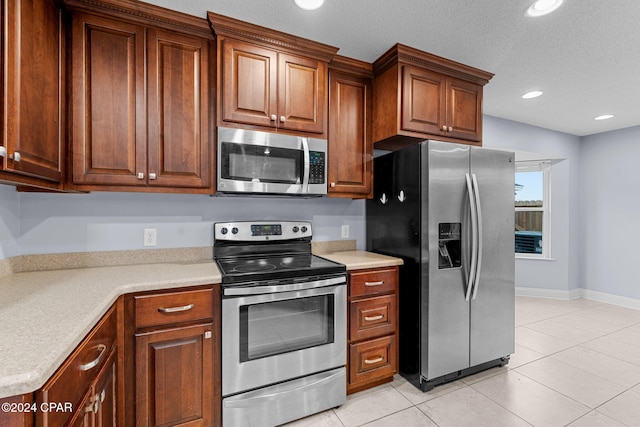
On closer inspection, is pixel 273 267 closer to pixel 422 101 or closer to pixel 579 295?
pixel 422 101

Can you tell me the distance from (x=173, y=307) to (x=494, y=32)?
252 centimetres

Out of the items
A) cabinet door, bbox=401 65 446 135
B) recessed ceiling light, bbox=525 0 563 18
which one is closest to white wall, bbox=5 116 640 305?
cabinet door, bbox=401 65 446 135

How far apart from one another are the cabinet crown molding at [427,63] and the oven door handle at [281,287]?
5.30 ft

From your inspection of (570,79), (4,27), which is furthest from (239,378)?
(570,79)

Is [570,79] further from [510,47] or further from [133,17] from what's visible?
[133,17]

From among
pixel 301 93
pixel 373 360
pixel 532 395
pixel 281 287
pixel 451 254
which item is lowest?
pixel 532 395

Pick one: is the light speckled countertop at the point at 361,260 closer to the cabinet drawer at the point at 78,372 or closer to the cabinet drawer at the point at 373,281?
the cabinet drawer at the point at 373,281

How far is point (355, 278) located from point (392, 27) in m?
1.63

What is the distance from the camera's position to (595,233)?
14.4ft

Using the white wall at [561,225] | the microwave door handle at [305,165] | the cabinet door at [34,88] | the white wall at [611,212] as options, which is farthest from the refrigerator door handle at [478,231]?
the white wall at [611,212]

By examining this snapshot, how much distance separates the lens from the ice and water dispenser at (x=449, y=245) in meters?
2.15

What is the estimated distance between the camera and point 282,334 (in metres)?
1.78

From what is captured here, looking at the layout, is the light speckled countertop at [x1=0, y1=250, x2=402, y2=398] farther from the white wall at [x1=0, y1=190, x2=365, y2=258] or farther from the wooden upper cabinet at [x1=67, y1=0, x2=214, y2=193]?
the wooden upper cabinet at [x1=67, y1=0, x2=214, y2=193]

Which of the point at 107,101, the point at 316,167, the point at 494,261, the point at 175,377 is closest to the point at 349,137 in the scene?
the point at 316,167
